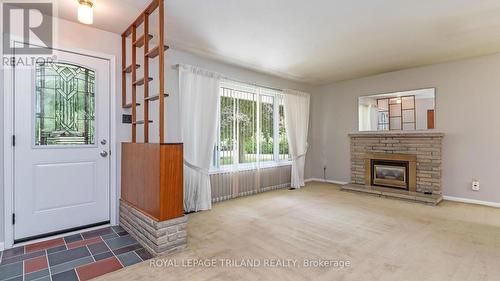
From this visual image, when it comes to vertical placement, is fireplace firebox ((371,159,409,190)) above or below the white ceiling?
below

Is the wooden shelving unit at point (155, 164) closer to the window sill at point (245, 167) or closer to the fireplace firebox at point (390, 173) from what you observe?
the window sill at point (245, 167)

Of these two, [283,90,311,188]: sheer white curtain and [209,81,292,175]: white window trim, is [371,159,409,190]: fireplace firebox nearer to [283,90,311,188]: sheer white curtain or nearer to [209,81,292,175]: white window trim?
[283,90,311,188]: sheer white curtain

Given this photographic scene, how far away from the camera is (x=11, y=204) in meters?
2.52

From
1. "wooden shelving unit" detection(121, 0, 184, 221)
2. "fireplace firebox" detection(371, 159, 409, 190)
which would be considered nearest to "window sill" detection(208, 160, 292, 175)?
"wooden shelving unit" detection(121, 0, 184, 221)

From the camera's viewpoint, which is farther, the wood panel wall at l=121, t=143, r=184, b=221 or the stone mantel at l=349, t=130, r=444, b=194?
the stone mantel at l=349, t=130, r=444, b=194

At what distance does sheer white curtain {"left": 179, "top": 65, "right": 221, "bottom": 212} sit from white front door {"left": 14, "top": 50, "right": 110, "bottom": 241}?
3.35 ft

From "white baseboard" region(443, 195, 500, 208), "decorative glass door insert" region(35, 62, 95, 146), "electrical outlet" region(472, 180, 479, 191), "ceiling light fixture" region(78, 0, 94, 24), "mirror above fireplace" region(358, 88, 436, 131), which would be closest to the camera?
"ceiling light fixture" region(78, 0, 94, 24)

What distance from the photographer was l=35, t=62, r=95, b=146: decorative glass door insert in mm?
2703

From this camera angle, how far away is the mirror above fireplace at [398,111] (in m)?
4.63

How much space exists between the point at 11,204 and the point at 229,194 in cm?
286

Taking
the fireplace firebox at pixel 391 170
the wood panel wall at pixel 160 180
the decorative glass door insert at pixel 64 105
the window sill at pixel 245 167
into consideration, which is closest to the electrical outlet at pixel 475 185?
the fireplace firebox at pixel 391 170

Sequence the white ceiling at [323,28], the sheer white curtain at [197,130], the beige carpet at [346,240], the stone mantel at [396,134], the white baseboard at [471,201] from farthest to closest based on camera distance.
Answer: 1. the stone mantel at [396,134]
2. the white baseboard at [471,201]
3. the sheer white curtain at [197,130]
4. the white ceiling at [323,28]
5. the beige carpet at [346,240]

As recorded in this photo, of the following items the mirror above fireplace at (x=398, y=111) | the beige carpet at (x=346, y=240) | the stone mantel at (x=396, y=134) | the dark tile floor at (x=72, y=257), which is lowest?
the dark tile floor at (x=72, y=257)

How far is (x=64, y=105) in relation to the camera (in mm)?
2848
